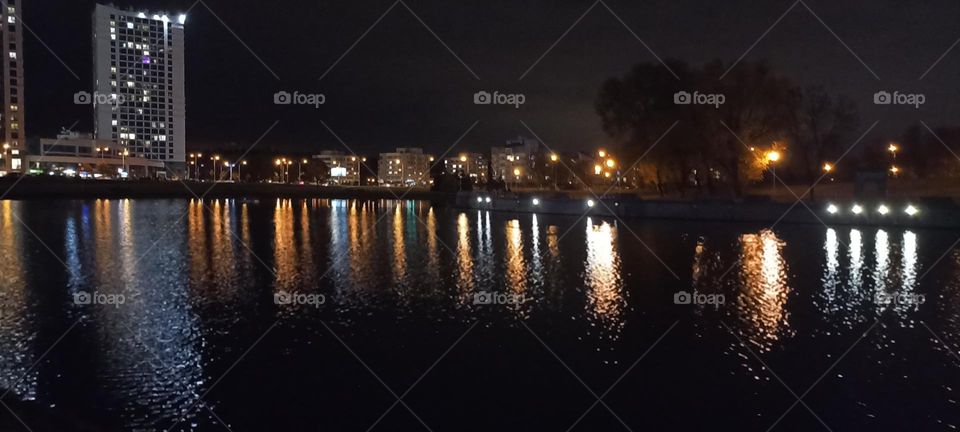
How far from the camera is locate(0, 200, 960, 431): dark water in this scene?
7840mm

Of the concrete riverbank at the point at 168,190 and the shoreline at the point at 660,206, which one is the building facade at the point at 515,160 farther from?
the shoreline at the point at 660,206

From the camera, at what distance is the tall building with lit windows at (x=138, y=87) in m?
141

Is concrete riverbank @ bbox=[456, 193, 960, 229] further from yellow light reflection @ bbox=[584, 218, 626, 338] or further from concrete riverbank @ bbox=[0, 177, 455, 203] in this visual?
concrete riverbank @ bbox=[0, 177, 455, 203]

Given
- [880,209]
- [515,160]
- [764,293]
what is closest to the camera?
[764,293]

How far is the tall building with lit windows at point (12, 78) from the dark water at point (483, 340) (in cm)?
12614

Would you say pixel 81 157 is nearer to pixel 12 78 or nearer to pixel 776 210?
pixel 12 78

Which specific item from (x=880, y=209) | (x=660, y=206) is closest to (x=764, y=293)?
(x=880, y=209)

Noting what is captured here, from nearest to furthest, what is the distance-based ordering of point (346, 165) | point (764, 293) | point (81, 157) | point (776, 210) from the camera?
point (764, 293) < point (776, 210) < point (81, 157) < point (346, 165)

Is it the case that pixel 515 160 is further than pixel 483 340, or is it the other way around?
pixel 515 160

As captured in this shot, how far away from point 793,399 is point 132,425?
7312 mm

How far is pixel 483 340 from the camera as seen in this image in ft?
35.6

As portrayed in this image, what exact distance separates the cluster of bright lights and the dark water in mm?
11785

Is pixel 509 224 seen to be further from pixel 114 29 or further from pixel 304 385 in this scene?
pixel 114 29

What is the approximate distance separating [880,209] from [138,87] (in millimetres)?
145729
